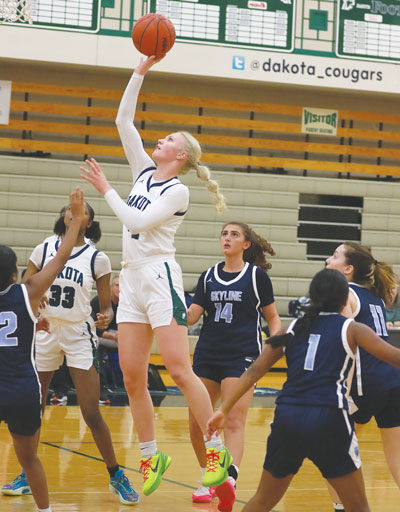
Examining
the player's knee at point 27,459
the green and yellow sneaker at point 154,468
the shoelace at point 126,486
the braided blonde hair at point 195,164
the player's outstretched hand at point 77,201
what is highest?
the braided blonde hair at point 195,164

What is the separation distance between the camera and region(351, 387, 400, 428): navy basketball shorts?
429 cm

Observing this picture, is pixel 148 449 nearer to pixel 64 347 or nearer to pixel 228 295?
pixel 64 347

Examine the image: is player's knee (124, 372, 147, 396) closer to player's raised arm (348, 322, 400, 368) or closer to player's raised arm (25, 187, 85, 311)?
player's raised arm (25, 187, 85, 311)

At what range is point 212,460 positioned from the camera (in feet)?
13.5

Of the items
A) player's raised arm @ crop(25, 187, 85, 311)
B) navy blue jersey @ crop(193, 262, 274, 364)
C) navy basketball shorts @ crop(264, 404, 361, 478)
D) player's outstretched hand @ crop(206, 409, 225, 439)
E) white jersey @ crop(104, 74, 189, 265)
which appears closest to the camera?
navy basketball shorts @ crop(264, 404, 361, 478)

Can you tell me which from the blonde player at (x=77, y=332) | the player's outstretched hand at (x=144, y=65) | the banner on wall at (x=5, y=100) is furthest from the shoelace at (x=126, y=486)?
the banner on wall at (x=5, y=100)

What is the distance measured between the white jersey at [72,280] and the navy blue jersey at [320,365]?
1819mm

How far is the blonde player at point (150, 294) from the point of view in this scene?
4.24m

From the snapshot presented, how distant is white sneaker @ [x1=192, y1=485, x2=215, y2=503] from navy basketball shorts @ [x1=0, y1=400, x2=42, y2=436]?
1307 mm

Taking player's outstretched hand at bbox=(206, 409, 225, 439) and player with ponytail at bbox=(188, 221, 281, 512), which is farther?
player with ponytail at bbox=(188, 221, 281, 512)

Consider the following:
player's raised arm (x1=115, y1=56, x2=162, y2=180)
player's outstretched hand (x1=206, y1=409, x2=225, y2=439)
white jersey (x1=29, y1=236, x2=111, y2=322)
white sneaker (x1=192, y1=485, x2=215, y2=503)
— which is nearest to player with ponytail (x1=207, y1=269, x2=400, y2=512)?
player's outstretched hand (x1=206, y1=409, x2=225, y2=439)

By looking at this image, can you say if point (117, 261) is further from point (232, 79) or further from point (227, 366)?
point (227, 366)

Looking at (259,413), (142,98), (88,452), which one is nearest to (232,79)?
(142,98)

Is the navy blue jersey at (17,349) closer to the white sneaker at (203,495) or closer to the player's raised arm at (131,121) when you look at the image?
the player's raised arm at (131,121)
